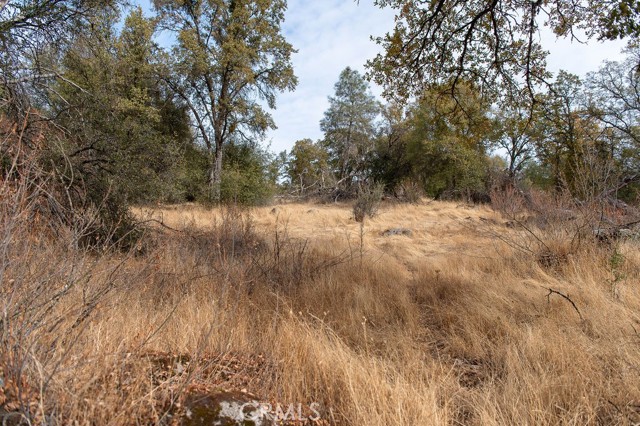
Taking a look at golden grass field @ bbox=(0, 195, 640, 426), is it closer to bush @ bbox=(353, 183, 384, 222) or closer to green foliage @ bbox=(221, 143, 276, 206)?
bush @ bbox=(353, 183, 384, 222)

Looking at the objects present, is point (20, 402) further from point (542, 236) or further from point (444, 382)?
point (542, 236)

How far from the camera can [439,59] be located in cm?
598

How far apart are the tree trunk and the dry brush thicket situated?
1164cm

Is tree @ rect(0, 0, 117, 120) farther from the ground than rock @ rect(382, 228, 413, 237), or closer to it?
farther from the ground

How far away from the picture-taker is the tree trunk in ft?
57.0

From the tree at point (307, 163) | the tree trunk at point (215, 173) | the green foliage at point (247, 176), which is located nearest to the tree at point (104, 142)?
the tree trunk at point (215, 173)

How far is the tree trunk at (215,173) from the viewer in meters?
17.4

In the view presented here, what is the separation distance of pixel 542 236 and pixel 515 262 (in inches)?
35.1

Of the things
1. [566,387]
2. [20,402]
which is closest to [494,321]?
[566,387]

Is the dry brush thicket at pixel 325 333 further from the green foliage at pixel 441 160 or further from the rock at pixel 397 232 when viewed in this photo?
the green foliage at pixel 441 160

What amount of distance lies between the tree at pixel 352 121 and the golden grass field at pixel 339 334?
2583cm

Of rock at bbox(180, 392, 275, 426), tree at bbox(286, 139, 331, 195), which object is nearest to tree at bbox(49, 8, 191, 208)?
rock at bbox(180, 392, 275, 426)

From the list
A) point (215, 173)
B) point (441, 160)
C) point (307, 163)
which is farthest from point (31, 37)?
point (307, 163)

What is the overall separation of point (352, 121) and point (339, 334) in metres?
29.5
